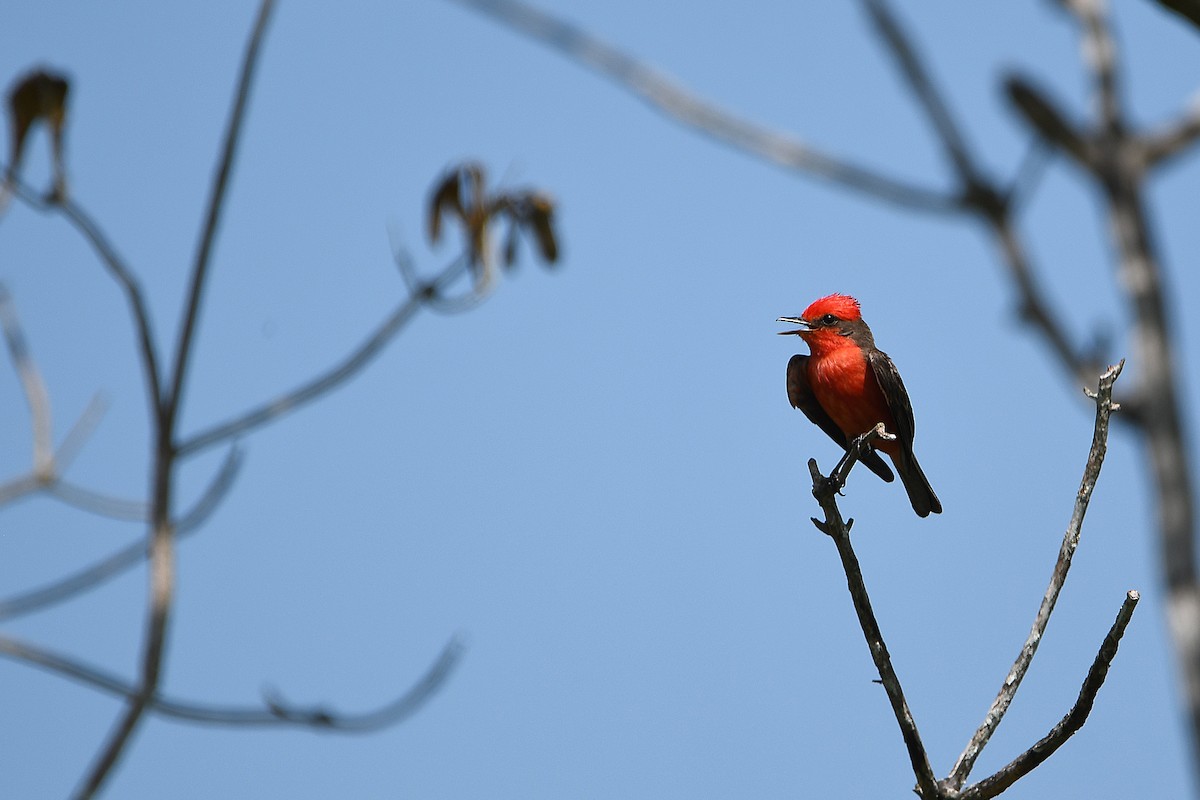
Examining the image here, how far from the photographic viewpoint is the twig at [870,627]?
15.7 ft

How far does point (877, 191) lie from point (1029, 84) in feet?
A: 0.88

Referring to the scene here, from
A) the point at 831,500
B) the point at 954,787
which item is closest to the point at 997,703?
the point at 954,787

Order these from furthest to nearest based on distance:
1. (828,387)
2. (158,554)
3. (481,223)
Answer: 1. (828,387)
2. (481,223)
3. (158,554)

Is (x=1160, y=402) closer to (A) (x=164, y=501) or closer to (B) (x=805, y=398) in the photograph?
(A) (x=164, y=501)

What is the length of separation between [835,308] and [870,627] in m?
4.31

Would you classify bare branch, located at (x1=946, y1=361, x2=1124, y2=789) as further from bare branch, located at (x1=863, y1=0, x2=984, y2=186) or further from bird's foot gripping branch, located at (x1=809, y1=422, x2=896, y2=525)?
bare branch, located at (x1=863, y1=0, x2=984, y2=186)

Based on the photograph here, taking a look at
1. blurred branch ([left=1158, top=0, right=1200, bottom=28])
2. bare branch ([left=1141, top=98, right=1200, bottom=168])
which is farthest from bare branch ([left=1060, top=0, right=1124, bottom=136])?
blurred branch ([left=1158, top=0, right=1200, bottom=28])

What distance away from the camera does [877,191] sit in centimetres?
130

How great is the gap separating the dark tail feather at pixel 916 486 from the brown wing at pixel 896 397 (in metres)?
0.08

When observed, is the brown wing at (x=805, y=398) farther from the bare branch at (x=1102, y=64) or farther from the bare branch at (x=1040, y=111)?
the bare branch at (x=1040, y=111)

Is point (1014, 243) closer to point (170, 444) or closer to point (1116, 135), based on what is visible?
point (1116, 135)

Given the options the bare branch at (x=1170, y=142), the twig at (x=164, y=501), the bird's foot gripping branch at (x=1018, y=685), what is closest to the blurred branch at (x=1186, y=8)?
the bare branch at (x=1170, y=142)

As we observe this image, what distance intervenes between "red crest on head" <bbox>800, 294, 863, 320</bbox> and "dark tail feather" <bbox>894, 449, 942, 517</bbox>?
123cm

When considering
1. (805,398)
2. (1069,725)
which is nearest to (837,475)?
(1069,725)
